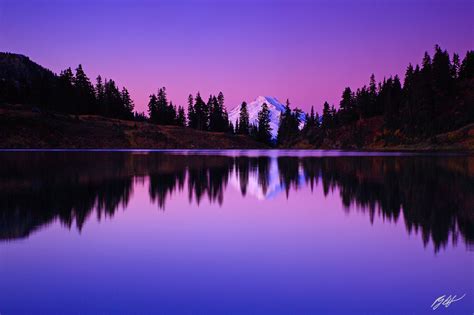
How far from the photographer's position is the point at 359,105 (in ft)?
588

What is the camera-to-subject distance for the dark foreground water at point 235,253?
25.0ft

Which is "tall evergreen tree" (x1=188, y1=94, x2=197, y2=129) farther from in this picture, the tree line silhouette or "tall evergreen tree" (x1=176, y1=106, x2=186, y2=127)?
the tree line silhouette

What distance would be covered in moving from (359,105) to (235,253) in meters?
177

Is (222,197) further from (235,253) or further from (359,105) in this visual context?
(359,105)

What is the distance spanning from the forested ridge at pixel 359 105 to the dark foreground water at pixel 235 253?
95783 mm

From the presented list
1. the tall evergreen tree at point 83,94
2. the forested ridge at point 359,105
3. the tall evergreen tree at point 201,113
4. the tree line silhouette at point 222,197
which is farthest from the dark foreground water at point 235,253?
the tall evergreen tree at point 201,113

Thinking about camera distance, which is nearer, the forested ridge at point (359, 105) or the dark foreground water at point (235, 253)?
the dark foreground water at point (235, 253)

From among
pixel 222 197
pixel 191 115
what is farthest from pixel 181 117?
pixel 222 197

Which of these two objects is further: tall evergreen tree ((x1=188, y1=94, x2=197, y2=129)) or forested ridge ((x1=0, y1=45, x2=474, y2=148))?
tall evergreen tree ((x1=188, y1=94, x2=197, y2=129))

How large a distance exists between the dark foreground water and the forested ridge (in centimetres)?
9578

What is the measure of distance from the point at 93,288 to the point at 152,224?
21.7 ft

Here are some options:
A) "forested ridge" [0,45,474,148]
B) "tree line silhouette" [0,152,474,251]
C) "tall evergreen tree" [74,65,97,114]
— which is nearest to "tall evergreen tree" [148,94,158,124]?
"forested ridge" [0,45,474,148]

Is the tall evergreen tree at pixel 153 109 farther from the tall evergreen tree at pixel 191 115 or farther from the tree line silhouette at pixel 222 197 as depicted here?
the tree line silhouette at pixel 222 197

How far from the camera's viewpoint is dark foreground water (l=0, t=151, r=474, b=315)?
7605 mm
